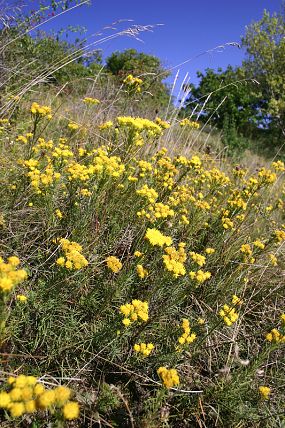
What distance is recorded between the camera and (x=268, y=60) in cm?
1980

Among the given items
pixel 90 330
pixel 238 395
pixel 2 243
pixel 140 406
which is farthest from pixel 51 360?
pixel 238 395

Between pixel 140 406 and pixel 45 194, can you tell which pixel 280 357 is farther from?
pixel 45 194

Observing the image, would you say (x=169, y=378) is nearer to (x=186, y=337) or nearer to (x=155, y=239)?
(x=186, y=337)

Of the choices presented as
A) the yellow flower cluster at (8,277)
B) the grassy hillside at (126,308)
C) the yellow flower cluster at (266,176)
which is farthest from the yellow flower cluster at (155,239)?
the yellow flower cluster at (266,176)

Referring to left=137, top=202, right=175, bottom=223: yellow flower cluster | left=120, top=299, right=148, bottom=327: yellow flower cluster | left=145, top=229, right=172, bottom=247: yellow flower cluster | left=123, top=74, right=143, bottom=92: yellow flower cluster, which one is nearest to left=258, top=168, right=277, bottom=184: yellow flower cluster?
left=137, top=202, right=175, bottom=223: yellow flower cluster

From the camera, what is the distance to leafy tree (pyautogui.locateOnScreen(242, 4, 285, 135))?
1905cm

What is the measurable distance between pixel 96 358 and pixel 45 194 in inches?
45.9

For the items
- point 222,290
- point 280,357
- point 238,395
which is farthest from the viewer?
point 222,290

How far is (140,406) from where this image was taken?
184cm

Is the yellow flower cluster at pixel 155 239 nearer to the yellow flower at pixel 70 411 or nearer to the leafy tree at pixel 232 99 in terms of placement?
the yellow flower at pixel 70 411

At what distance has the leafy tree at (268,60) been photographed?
19047 millimetres

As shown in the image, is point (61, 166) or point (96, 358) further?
point (61, 166)

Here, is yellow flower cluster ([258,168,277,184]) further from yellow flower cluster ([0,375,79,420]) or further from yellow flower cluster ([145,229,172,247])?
yellow flower cluster ([0,375,79,420])

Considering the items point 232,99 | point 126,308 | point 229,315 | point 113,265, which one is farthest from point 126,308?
point 232,99
